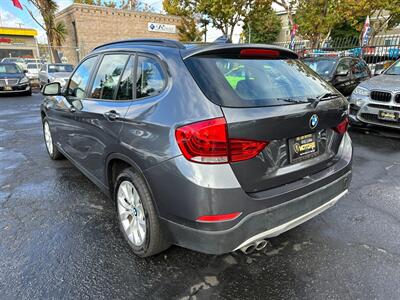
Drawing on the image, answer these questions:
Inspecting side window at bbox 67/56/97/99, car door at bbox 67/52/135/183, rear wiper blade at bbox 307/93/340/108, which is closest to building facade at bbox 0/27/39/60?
side window at bbox 67/56/97/99

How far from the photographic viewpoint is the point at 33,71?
21750mm

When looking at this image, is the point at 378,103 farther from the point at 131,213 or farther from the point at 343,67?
the point at 131,213

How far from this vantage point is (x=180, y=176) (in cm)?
196

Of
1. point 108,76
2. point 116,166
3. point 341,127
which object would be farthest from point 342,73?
point 116,166

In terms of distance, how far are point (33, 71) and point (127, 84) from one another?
2267cm

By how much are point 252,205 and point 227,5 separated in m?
21.5

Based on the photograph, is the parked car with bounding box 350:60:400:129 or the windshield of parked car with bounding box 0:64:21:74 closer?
the parked car with bounding box 350:60:400:129

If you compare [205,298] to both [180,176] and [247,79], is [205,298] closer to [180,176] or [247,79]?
[180,176]

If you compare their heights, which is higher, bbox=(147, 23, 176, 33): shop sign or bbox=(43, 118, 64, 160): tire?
bbox=(147, 23, 176, 33): shop sign

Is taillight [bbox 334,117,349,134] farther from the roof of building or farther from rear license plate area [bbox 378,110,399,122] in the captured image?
the roof of building

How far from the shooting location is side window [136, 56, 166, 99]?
2.30 m

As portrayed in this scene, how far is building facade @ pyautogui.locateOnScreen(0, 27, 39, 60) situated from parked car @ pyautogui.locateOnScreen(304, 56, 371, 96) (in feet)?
117

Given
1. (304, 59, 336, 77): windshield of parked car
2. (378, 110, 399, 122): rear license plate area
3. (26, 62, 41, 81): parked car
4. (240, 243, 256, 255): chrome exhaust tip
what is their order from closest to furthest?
(240, 243, 256, 255): chrome exhaust tip → (378, 110, 399, 122): rear license plate area → (304, 59, 336, 77): windshield of parked car → (26, 62, 41, 81): parked car

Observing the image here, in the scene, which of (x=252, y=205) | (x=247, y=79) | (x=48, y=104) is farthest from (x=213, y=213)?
(x=48, y=104)
